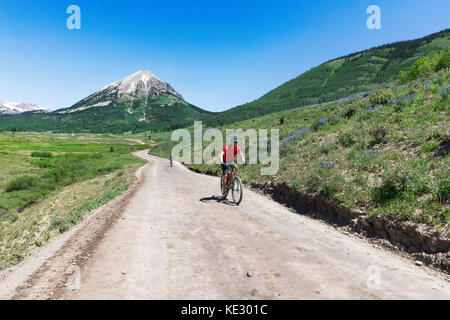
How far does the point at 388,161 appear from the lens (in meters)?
9.39

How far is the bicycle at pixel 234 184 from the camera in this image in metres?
11.6

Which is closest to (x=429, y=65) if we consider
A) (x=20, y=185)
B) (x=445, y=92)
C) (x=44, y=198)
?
(x=445, y=92)

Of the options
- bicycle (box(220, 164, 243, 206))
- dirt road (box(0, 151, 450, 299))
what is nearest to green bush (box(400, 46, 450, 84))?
bicycle (box(220, 164, 243, 206))

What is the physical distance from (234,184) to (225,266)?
7.04 m

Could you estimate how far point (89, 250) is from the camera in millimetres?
5938

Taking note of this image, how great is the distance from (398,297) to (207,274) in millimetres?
3251

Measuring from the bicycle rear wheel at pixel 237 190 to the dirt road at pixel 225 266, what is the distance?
3.10 metres

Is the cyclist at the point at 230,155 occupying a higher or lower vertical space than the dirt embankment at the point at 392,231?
higher

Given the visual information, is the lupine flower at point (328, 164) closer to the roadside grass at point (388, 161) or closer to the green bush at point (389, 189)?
the roadside grass at point (388, 161)

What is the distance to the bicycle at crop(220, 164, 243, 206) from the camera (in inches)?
456

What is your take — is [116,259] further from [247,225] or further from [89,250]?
[247,225]

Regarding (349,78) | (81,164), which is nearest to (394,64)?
(349,78)

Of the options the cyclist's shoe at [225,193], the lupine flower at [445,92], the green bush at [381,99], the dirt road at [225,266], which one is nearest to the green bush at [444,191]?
the dirt road at [225,266]

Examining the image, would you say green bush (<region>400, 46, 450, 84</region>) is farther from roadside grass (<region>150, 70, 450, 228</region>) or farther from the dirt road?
the dirt road
